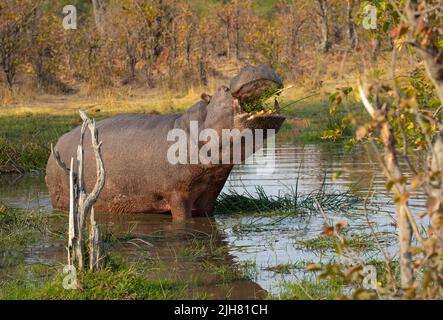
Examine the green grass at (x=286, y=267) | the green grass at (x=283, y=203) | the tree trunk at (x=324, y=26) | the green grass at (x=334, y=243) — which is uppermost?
the tree trunk at (x=324, y=26)

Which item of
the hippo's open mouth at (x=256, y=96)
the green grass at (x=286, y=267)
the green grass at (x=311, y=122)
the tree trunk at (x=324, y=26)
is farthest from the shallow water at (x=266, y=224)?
the tree trunk at (x=324, y=26)

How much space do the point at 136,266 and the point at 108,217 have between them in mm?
2158

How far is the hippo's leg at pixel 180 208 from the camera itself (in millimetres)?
6957

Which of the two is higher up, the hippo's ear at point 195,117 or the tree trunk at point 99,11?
the tree trunk at point 99,11

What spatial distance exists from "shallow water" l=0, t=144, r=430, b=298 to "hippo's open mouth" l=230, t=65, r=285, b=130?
80 centimetres

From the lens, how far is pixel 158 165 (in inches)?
278

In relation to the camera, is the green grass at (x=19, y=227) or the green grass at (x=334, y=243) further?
the green grass at (x=19, y=227)

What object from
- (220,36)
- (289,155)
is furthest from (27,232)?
(220,36)

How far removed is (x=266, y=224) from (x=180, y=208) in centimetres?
76

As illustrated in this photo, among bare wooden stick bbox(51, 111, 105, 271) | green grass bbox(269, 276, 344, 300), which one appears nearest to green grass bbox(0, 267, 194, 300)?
bare wooden stick bbox(51, 111, 105, 271)

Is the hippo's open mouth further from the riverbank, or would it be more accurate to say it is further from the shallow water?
the riverbank

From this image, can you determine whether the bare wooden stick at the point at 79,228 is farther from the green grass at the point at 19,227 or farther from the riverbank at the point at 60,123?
the riverbank at the point at 60,123

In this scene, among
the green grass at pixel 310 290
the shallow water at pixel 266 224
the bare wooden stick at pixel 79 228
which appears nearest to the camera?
the green grass at pixel 310 290

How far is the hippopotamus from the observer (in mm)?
6539
